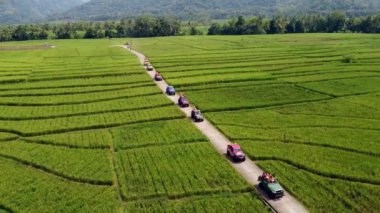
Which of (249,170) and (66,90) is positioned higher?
(66,90)

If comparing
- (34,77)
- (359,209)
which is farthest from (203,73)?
(359,209)

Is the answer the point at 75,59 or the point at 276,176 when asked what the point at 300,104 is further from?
the point at 75,59

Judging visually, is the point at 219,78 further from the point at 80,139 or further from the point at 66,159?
the point at 66,159

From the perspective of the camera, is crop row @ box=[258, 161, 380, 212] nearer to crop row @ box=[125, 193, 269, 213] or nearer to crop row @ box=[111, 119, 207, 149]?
crop row @ box=[125, 193, 269, 213]

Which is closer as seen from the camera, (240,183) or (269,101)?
(240,183)

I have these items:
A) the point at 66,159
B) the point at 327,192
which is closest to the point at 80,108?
the point at 66,159

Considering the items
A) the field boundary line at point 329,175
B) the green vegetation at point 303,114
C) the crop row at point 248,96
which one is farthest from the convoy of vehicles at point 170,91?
the field boundary line at point 329,175

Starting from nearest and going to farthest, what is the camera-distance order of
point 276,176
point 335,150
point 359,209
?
point 359,209
point 276,176
point 335,150
